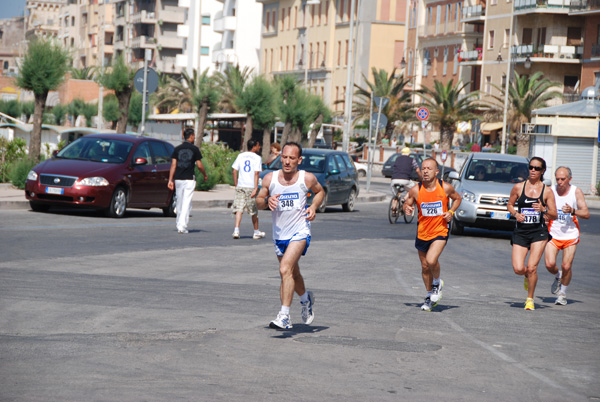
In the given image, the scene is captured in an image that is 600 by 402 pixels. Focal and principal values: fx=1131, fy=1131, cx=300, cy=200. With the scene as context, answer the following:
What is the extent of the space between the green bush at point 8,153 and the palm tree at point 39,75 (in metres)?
0.46

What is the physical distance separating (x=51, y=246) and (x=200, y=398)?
1020cm

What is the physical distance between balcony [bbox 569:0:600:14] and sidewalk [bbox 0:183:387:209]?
4232cm

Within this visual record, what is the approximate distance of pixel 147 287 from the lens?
12352mm

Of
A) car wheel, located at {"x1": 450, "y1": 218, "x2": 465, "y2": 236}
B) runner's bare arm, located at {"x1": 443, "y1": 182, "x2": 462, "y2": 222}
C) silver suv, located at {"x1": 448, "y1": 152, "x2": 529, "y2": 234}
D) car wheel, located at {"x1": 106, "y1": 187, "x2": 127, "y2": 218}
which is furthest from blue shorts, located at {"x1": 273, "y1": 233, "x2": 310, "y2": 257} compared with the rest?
car wheel, located at {"x1": 450, "y1": 218, "x2": 465, "y2": 236}

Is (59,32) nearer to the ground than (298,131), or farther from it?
farther from it

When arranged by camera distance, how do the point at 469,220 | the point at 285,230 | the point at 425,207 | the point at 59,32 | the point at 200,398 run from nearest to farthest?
1. the point at 200,398
2. the point at 285,230
3. the point at 425,207
4. the point at 469,220
5. the point at 59,32

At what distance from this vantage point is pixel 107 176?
2230 cm

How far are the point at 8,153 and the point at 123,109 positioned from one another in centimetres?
1467

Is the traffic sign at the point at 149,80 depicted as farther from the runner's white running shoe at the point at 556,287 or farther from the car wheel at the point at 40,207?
the runner's white running shoe at the point at 556,287

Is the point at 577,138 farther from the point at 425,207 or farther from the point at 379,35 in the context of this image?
the point at 379,35

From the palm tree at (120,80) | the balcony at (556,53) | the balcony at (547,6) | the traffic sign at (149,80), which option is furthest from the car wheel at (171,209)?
the balcony at (547,6)

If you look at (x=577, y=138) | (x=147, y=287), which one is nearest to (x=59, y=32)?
(x=577, y=138)

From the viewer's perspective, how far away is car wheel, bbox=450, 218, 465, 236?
935 inches

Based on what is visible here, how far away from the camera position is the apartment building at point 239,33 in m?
116
